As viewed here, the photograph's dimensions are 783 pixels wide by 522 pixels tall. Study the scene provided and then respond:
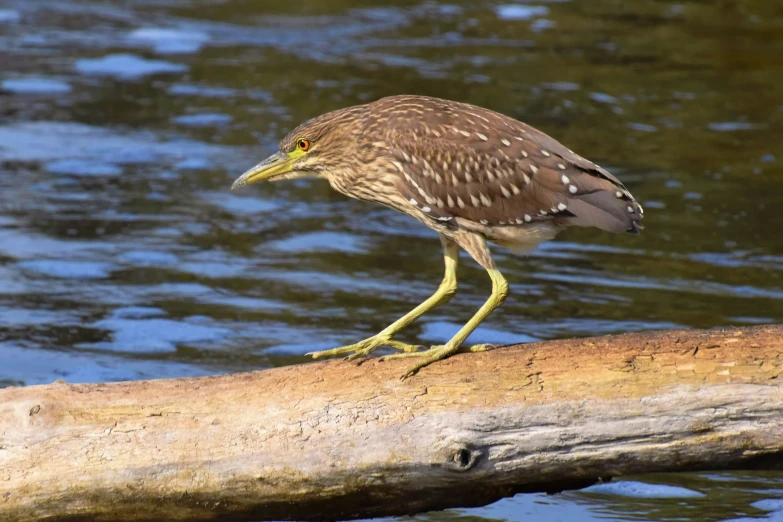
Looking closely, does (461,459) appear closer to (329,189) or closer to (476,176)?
(476,176)

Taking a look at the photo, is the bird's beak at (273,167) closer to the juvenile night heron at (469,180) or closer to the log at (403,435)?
the juvenile night heron at (469,180)

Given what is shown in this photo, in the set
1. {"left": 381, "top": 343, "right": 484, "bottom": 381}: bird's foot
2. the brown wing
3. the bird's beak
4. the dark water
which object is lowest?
the dark water

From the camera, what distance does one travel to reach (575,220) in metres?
5.11

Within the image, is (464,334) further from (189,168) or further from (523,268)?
(189,168)

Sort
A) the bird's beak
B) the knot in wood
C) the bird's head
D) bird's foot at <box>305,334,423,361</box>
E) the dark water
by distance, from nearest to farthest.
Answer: the knot in wood
bird's foot at <box>305,334,423,361</box>
the bird's head
the bird's beak
the dark water

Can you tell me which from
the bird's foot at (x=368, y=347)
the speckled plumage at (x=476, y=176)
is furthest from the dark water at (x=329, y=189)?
the speckled plumage at (x=476, y=176)

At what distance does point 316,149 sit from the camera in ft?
18.1

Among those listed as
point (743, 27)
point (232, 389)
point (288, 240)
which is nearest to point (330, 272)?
point (288, 240)

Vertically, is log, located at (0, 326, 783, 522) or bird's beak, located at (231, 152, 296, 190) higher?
bird's beak, located at (231, 152, 296, 190)

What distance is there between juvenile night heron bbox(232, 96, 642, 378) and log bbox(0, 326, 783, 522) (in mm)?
657

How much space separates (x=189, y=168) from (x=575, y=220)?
5857 mm

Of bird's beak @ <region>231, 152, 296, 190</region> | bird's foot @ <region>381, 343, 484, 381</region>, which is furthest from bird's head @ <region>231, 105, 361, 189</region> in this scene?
bird's foot @ <region>381, 343, 484, 381</region>

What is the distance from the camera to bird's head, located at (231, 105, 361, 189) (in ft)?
17.7

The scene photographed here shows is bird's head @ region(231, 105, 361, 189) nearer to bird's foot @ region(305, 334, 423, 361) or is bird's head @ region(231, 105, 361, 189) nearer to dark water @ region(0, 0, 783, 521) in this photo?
bird's foot @ region(305, 334, 423, 361)
